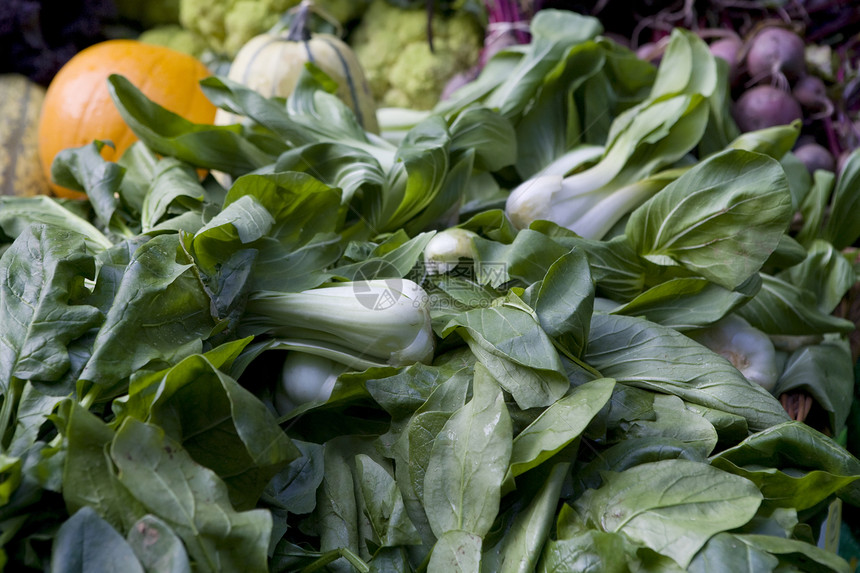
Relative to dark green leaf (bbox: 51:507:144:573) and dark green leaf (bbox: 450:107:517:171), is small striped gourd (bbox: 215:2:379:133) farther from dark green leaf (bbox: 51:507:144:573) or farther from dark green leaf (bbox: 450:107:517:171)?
dark green leaf (bbox: 51:507:144:573)

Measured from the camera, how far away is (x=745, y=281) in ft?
2.76

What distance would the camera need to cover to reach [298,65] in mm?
1379

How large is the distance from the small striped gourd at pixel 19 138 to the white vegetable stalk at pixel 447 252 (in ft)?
3.92

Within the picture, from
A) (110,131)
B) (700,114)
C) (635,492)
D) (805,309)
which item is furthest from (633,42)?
(635,492)

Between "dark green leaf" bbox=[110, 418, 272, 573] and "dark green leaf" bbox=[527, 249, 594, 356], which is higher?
"dark green leaf" bbox=[527, 249, 594, 356]

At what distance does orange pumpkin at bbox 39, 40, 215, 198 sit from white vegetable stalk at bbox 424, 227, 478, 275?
81 centimetres

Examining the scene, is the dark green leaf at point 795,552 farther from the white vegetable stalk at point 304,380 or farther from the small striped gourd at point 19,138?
the small striped gourd at point 19,138

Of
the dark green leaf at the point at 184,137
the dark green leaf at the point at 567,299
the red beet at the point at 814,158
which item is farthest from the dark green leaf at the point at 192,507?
the red beet at the point at 814,158

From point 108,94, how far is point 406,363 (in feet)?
3.41

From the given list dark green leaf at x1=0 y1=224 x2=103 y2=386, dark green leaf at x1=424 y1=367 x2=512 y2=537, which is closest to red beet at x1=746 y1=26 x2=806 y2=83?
dark green leaf at x1=424 y1=367 x2=512 y2=537

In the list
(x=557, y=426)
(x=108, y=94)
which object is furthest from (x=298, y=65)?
(x=557, y=426)

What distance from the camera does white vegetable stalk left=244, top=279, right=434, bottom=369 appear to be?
2.38ft

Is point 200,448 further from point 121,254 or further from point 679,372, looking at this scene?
point 679,372

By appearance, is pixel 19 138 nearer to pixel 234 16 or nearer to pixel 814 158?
pixel 234 16
